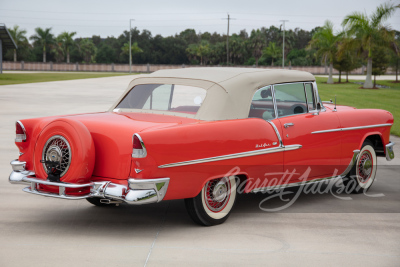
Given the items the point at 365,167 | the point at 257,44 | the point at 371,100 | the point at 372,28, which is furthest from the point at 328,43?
the point at 257,44

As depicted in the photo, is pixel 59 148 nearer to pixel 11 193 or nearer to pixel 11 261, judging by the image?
pixel 11 261

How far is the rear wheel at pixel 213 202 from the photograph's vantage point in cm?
565

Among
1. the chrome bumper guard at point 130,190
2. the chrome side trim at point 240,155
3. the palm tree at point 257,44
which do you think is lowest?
the chrome bumper guard at point 130,190

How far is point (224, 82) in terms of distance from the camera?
20.1 feet

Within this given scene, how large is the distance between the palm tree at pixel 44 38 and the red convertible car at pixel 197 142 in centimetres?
10821

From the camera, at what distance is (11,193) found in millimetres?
7434

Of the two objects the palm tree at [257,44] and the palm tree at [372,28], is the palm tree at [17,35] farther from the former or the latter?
the palm tree at [372,28]

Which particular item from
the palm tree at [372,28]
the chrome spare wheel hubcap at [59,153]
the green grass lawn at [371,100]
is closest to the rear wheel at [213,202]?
the chrome spare wheel hubcap at [59,153]

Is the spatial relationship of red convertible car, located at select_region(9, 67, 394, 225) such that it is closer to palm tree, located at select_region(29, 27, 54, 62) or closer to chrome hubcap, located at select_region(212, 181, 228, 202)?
chrome hubcap, located at select_region(212, 181, 228, 202)

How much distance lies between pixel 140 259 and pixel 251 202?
8.12 feet

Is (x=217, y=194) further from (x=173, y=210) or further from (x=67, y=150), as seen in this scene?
(x=67, y=150)

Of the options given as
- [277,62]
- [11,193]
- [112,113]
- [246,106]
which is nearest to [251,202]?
[246,106]

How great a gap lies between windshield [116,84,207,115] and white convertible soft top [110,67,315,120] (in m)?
0.06

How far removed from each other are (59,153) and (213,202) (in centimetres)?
153
